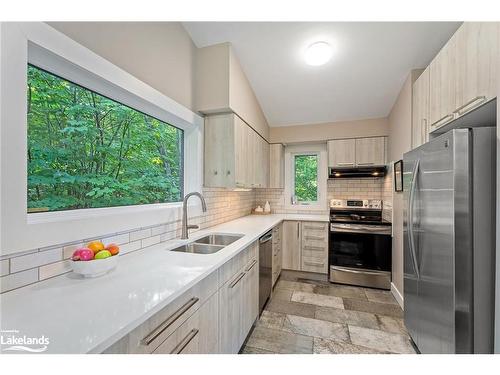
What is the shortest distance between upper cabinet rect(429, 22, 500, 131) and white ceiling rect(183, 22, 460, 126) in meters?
0.54

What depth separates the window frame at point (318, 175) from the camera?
372 centimetres

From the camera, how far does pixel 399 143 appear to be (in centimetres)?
260


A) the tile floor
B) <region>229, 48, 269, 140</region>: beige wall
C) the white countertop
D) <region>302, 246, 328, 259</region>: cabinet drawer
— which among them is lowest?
the tile floor

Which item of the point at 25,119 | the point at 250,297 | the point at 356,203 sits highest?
the point at 25,119

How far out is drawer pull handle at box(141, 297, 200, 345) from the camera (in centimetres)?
81

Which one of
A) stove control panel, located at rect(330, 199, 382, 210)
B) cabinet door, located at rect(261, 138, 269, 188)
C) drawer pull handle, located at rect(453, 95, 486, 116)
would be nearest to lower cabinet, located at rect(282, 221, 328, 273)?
stove control panel, located at rect(330, 199, 382, 210)

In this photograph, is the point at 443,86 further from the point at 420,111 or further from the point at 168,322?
the point at 168,322

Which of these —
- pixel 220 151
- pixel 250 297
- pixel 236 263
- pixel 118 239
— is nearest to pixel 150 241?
pixel 118 239

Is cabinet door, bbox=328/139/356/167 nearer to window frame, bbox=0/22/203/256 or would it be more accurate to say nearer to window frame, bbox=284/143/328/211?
window frame, bbox=284/143/328/211

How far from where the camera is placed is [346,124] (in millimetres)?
3348

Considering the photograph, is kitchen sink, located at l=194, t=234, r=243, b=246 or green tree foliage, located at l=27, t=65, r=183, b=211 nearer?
green tree foliage, located at l=27, t=65, r=183, b=211

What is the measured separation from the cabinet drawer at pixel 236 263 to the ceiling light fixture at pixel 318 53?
1981 millimetres

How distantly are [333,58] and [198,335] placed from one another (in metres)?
2.74

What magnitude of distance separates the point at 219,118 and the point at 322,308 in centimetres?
237
